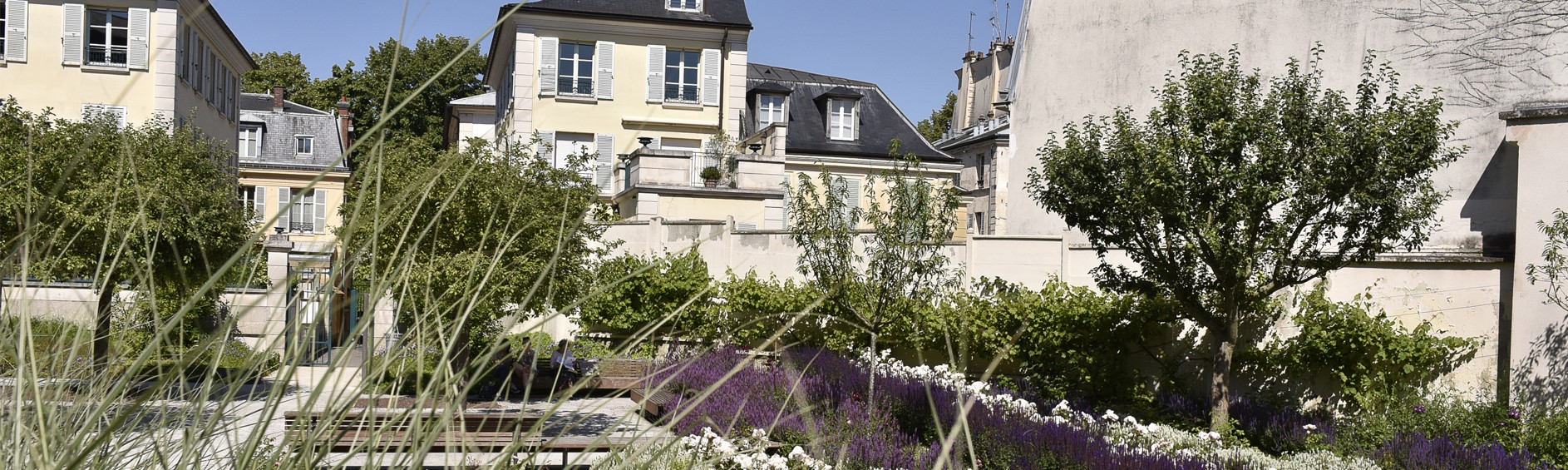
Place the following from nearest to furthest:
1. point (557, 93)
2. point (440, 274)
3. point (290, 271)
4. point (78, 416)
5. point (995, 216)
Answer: point (290, 271) → point (78, 416) → point (440, 274) → point (557, 93) → point (995, 216)

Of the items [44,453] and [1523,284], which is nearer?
[44,453]

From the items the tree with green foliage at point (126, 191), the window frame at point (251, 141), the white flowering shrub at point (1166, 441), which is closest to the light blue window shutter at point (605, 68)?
the tree with green foliage at point (126, 191)

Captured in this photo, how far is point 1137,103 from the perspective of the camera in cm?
Result: 1702

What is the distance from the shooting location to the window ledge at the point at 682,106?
27406 mm

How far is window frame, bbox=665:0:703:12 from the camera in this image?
90.9 ft

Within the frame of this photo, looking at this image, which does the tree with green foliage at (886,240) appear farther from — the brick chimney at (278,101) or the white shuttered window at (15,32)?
the brick chimney at (278,101)

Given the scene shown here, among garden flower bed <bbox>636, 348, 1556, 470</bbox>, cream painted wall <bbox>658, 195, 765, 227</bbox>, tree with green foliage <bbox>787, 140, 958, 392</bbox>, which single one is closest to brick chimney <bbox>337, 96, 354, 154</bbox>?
cream painted wall <bbox>658, 195, 765, 227</bbox>

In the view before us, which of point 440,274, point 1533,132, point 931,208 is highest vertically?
point 1533,132

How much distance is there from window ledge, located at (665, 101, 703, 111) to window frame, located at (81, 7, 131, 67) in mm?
10823

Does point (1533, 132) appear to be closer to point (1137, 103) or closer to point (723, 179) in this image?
point (1137, 103)

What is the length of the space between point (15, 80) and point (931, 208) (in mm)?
19420

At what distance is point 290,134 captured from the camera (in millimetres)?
40531

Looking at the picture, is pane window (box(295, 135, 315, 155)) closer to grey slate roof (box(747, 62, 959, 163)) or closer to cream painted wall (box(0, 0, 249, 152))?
grey slate roof (box(747, 62, 959, 163))

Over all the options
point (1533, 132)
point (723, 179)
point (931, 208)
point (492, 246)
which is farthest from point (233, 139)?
point (1533, 132)
